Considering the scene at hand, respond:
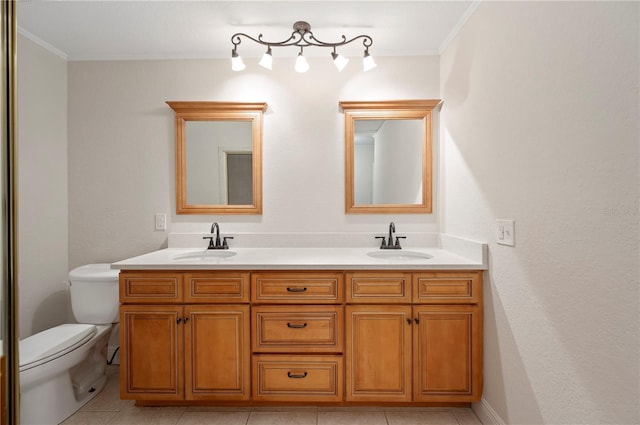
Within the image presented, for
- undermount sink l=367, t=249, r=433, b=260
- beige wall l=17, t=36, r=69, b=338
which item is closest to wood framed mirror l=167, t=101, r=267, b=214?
beige wall l=17, t=36, r=69, b=338

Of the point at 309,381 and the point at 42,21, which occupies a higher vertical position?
the point at 42,21

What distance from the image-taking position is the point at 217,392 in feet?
5.90

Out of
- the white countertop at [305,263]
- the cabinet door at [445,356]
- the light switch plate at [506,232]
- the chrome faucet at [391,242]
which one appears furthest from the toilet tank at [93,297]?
the light switch plate at [506,232]

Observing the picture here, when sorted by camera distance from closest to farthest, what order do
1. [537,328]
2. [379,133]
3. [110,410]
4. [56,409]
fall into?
[537,328] < [56,409] < [110,410] < [379,133]

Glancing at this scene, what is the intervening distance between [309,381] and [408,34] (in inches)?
86.6

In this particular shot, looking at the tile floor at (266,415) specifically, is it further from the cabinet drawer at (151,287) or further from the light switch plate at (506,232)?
the light switch plate at (506,232)

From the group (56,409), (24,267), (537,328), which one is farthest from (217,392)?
(537,328)

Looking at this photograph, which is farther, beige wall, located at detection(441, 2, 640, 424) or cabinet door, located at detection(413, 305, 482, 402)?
cabinet door, located at detection(413, 305, 482, 402)

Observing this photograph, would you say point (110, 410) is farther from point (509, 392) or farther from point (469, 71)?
point (469, 71)

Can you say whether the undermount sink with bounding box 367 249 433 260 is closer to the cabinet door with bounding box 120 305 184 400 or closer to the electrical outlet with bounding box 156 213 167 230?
the cabinet door with bounding box 120 305 184 400

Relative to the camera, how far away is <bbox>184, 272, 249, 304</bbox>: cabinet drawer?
1810mm

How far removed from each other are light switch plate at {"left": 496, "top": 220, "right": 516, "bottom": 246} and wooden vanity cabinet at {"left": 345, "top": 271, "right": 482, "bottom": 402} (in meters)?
0.27

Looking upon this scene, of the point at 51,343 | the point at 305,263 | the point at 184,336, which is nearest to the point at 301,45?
the point at 305,263

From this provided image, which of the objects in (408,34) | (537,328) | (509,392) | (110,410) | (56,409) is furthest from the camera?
(408,34)
